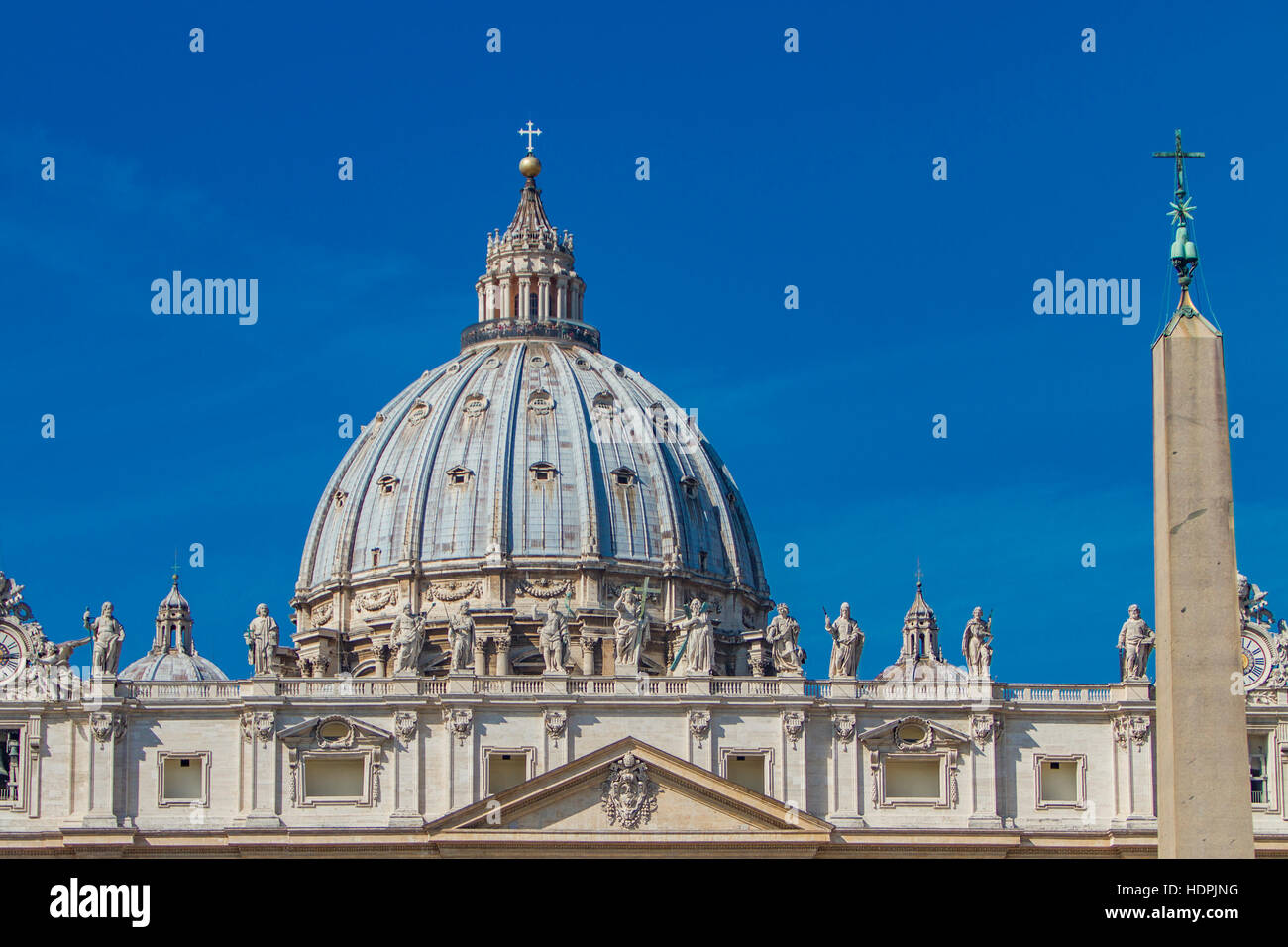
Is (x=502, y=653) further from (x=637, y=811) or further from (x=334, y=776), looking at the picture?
(x=637, y=811)

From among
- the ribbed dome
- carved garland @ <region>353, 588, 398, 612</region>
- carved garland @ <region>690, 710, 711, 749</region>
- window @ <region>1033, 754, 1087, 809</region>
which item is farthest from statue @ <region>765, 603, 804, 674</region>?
carved garland @ <region>353, 588, 398, 612</region>

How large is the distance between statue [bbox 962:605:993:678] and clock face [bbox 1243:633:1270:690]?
9.44 m

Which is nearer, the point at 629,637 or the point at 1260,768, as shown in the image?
the point at 1260,768

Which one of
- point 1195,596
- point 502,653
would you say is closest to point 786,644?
point 502,653

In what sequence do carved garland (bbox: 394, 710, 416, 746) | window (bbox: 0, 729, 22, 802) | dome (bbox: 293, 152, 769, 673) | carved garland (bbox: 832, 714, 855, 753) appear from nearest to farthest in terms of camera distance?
1. window (bbox: 0, 729, 22, 802)
2. carved garland (bbox: 394, 710, 416, 746)
3. carved garland (bbox: 832, 714, 855, 753)
4. dome (bbox: 293, 152, 769, 673)

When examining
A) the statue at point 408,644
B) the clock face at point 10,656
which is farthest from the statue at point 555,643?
the clock face at point 10,656

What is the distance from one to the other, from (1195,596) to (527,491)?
10709 centimetres

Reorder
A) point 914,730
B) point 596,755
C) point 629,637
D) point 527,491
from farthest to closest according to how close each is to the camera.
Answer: point 527,491
point 629,637
point 914,730
point 596,755

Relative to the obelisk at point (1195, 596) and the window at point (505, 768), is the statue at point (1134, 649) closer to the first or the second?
the window at point (505, 768)

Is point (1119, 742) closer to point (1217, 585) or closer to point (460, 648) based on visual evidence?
point (460, 648)

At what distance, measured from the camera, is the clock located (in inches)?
3967

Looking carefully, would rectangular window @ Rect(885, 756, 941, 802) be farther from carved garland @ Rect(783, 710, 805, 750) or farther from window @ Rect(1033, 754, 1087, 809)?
window @ Rect(1033, 754, 1087, 809)

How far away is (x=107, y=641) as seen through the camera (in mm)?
97438

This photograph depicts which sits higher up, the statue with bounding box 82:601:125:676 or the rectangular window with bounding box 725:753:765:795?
the statue with bounding box 82:601:125:676
